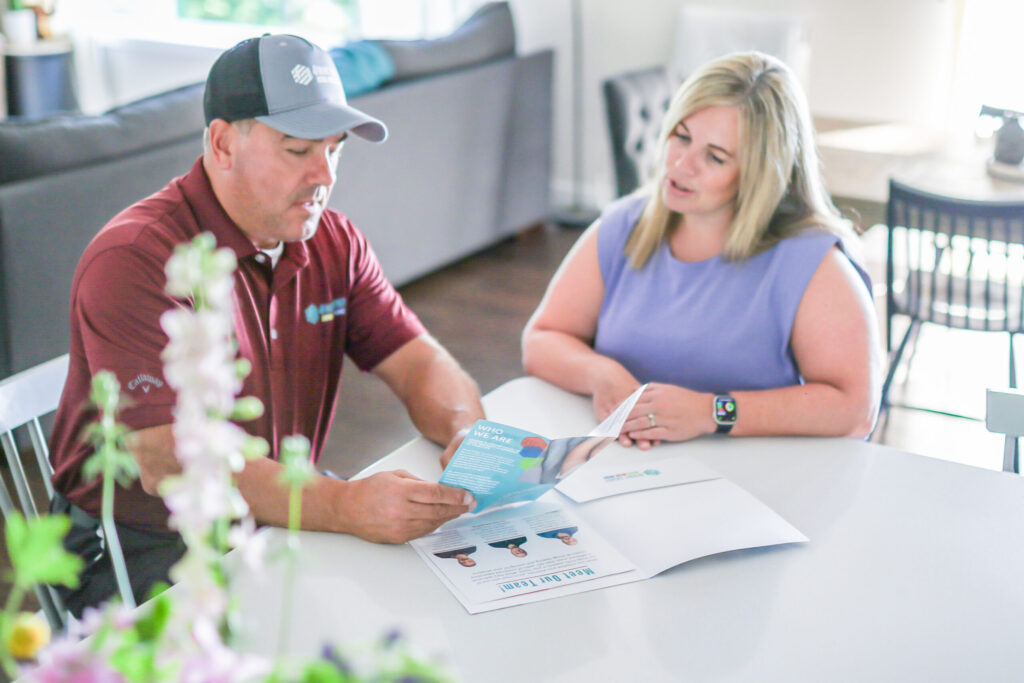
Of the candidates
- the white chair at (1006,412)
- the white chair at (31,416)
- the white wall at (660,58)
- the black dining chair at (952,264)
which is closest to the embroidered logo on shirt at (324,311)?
the white chair at (31,416)

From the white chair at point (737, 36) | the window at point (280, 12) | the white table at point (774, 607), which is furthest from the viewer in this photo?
the window at point (280, 12)

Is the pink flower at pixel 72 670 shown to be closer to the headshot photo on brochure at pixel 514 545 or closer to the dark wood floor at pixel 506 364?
the headshot photo on brochure at pixel 514 545

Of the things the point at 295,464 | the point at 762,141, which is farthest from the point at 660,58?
the point at 295,464

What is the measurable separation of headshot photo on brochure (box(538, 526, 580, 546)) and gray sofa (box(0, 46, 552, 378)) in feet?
6.33

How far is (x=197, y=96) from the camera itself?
3043 mm

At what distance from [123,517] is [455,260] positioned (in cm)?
322

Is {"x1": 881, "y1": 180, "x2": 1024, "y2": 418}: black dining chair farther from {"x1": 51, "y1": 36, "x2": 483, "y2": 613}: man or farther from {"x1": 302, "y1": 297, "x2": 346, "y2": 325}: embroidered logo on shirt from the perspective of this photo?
{"x1": 302, "y1": 297, "x2": 346, "y2": 325}: embroidered logo on shirt

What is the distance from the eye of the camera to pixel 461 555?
121cm

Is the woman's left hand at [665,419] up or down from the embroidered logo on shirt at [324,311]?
down

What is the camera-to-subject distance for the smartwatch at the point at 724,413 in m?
1.54

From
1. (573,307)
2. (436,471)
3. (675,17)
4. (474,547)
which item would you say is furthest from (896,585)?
(675,17)

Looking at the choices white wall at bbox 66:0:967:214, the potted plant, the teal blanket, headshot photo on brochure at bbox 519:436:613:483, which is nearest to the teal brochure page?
headshot photo on brochure at bbox 519:436:613:483

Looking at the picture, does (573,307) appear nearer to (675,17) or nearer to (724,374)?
(724,374)

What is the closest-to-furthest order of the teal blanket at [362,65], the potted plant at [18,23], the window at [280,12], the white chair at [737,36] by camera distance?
the teal blanket at [362,65] < the white chair at [737,36] < the potted plant at [18,23] < the window at [280,12]
